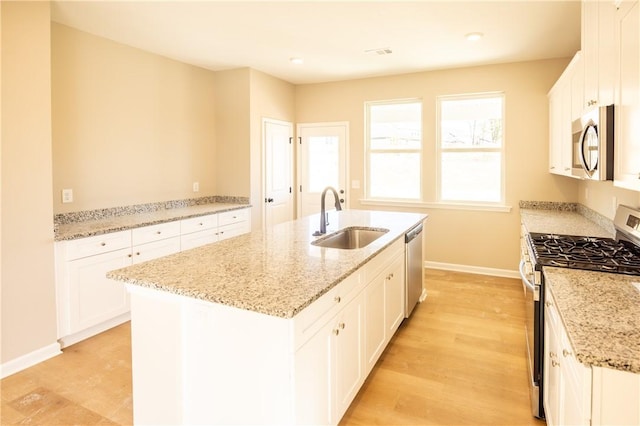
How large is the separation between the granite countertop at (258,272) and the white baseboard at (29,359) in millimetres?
1595

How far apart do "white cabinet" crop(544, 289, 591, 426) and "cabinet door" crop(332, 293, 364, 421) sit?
94cm

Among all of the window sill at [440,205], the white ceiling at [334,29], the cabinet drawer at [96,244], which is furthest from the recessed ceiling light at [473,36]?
the cabinet drawer at [96,244]

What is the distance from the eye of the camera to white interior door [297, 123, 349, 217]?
588 cm

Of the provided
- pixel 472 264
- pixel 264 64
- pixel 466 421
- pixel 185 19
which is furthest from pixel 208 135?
pixel 466 421

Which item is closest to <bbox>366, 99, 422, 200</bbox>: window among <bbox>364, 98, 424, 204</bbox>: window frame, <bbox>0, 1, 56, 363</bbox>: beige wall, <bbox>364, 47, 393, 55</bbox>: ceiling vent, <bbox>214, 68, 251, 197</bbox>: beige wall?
<bbox>364, 98, 424, 204</bbox>: window frame

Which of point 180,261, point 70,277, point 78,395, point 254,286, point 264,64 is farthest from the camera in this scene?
point 264,64

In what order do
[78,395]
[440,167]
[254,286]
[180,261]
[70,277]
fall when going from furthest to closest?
[440,167], [70,277], [78,395], [180,261], [254,286]

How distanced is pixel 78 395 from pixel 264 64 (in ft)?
13.1

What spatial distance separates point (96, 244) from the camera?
3188 millimetres

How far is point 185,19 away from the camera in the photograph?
344cm

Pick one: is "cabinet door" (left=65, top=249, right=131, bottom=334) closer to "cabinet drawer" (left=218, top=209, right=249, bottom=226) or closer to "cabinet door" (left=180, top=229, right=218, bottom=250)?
"cabinet door" (left=180, top=229, right=218, bottom=250)

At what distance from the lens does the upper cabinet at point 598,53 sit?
200 centimetres

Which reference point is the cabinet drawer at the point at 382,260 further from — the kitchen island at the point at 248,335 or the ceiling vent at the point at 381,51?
the ceiling vent at the point at 381,51

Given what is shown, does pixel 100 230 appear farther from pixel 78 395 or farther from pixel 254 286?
pixel 254 286
